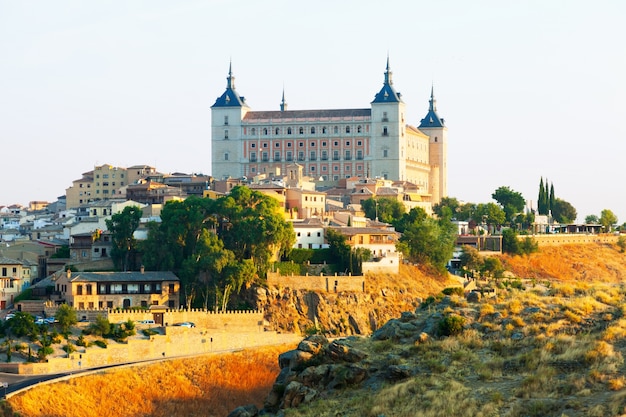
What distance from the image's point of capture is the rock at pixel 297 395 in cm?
4444

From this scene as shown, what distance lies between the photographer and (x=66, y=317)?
77562 millimetres

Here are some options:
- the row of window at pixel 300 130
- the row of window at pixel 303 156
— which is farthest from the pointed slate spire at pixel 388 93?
the row of window at pixel 303 156

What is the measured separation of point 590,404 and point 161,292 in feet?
182

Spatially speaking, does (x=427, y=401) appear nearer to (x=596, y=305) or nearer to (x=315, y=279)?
(x=596, y=305)

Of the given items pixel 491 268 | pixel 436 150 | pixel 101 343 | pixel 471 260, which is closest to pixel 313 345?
pixel 101 343

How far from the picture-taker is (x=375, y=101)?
158125 millimetres

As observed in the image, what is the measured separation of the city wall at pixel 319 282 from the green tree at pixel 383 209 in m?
26.2

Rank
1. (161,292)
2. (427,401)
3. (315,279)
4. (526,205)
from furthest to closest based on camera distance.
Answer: (526,205), (315,279), (161,292), (427,401)

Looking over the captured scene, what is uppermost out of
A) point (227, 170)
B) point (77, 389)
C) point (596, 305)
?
point (227, 170)

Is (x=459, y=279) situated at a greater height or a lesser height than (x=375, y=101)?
lesser

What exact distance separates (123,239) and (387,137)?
66.0m

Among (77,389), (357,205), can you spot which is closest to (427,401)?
(77,389)

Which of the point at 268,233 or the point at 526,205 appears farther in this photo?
the point at 526,205

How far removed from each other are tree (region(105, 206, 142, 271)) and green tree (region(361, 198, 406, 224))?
109 feet
